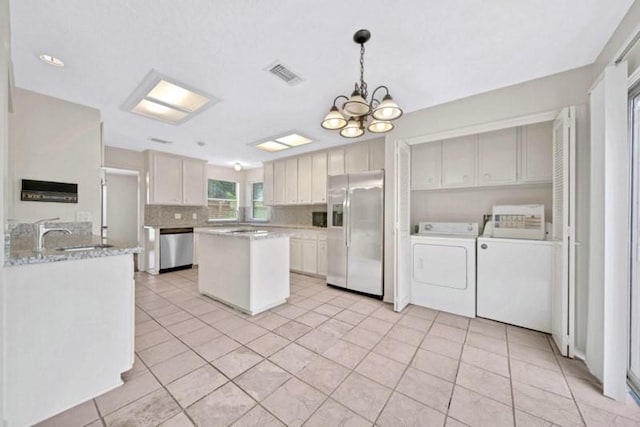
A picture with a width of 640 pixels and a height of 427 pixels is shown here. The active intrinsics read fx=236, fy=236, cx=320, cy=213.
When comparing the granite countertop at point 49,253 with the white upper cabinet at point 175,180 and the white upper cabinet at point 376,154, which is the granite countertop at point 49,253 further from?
the white upper cabinet at point 376,154

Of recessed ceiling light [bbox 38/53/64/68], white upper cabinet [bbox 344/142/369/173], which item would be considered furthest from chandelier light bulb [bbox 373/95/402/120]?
recessed ceiling light [bbox 38/53/64/68]

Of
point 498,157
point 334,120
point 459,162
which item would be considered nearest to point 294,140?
point 334,120

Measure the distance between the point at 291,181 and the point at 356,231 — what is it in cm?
220

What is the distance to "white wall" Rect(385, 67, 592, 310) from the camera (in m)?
2.15

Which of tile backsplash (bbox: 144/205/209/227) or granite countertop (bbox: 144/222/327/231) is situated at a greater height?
tile backsplash (bbox: 144/205/209/227)

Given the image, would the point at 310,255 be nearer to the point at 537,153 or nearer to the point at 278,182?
the point at 278,182

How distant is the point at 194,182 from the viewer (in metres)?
5.42

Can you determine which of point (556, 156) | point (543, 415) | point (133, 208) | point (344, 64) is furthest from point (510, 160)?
point (133, 208)

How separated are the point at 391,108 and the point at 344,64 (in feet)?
2.19

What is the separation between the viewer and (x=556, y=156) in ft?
7.39

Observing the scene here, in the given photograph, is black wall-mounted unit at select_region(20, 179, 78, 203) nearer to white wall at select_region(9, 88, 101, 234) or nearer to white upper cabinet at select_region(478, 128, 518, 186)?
white wall at select_region(9, 88, 101, 234)

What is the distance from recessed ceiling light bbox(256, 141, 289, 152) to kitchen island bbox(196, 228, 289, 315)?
6.41 feet

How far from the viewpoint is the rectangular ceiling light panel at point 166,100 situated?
7.73ft

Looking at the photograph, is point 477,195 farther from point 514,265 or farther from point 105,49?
point 105,49
